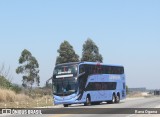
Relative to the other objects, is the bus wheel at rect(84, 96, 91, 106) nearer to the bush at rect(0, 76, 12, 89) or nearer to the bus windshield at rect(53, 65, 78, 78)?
the bus windshield at rect(53, 65, 78, 78)

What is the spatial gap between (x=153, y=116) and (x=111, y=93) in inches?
838

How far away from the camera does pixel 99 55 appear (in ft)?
269

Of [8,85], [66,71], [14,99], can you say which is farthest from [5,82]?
[66,71]

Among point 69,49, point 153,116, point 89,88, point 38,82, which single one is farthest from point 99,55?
point 153,116

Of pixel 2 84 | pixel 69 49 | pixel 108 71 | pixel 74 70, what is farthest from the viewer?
pixel 69 49

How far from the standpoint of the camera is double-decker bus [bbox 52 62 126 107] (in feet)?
130

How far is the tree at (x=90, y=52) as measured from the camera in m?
81.6

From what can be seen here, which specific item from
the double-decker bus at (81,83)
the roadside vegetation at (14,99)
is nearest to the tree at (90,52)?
the roadside vegetation at (14,99)

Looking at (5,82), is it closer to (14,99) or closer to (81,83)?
(14,99)

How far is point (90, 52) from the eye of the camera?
8225cm

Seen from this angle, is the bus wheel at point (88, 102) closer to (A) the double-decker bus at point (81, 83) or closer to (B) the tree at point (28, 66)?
(A) the double-decker bus at point (81, 83)

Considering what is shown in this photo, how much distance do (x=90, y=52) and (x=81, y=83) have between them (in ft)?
139

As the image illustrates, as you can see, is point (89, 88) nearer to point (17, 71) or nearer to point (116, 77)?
point (116, 77)

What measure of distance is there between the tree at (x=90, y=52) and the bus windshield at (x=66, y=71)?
4151cm
